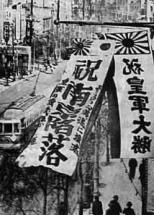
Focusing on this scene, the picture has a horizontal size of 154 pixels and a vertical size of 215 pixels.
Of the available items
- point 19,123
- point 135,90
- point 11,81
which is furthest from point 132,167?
point 11,81

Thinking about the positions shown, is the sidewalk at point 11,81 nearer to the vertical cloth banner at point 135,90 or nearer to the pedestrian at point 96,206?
the vertical cloth banner at point 135,90

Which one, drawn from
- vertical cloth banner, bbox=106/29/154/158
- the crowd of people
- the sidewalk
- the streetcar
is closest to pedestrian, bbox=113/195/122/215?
the crowd of people

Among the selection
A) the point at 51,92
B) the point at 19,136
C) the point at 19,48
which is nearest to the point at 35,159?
the point at 19,136

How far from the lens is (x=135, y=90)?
2.13 metres

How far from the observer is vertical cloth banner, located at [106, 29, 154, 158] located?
211 cm

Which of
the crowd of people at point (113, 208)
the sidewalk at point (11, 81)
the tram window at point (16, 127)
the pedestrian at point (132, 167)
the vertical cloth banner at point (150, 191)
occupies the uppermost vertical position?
the sidewalk at point (11, 81)

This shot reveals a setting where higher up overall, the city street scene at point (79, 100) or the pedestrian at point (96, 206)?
the city street scene at point (79, 100)

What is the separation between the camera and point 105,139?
7.32 ft

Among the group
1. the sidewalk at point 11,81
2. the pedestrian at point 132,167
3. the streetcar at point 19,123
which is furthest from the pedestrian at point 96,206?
the sidewalk at point 11,81

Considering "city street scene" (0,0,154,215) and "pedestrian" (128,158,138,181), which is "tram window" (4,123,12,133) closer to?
"city street scene" (0,0,154,215)

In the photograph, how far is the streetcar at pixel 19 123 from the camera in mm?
2174

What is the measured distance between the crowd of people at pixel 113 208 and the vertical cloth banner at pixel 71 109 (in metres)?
0.22

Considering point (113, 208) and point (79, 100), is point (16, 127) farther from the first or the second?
point (113, 208)

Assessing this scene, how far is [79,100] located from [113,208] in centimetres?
53
